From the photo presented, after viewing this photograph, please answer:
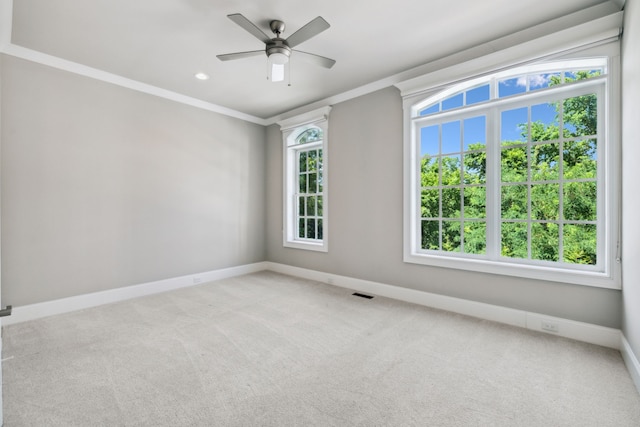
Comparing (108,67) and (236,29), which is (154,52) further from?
(236,29)

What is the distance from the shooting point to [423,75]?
11.2 feet

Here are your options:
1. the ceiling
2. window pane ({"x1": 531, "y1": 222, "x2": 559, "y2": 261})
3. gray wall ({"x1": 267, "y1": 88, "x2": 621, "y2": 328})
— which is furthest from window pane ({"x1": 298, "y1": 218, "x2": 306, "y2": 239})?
window pane ({"x1": 531, "y1": 222, "x2": 559, "y2": 261})

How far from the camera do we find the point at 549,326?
2689 mm

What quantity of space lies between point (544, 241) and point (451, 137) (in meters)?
1.50

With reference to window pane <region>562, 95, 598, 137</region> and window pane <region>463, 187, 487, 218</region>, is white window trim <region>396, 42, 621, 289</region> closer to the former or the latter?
window pane <region>562, 95, 598, 137</region>

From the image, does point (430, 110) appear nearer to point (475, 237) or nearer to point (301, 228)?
point (475, 237)

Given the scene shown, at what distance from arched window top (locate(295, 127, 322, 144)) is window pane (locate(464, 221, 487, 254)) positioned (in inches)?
105

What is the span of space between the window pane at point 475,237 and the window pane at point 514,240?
0.18 m

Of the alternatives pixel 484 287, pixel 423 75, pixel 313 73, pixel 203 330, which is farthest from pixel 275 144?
pixel 484 287

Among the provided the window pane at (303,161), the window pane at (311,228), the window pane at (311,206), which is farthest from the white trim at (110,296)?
the window pane at (303,161)

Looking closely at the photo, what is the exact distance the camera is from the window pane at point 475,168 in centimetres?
324

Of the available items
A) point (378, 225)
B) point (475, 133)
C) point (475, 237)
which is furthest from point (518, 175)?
point (378, 225)

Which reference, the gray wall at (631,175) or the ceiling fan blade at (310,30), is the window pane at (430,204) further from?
the ceiling fan blade at (310,30)

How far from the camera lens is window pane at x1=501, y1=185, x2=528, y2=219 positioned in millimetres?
3010
